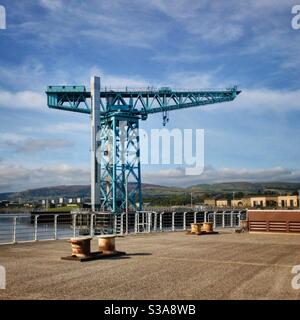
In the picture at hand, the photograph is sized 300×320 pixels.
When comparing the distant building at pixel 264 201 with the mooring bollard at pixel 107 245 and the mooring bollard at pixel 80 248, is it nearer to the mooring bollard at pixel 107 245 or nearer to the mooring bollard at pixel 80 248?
the mooring bollard at pixel 107 245

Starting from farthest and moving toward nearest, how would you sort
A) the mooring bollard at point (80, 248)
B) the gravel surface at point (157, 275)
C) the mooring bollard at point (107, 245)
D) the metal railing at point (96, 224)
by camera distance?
1. the metal railing at point (96, 224)
2. the mooring bollard at point (107, 245)
3. the mooring bollard at point (80, 248)
4. the gravel surface at point (157, 275)

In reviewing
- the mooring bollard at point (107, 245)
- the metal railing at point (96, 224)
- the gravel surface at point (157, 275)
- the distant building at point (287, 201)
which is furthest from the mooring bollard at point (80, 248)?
the distant building at point (287, 201)

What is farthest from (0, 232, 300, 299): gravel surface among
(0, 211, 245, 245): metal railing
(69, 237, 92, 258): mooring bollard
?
(0, 211, 245, 245): metal railing

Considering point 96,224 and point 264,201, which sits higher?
point 264,201

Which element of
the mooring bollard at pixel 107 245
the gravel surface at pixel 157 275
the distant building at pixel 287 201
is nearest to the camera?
the gravel surface at pixel 157 275

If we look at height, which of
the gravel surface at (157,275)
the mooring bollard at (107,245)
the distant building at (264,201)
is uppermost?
the mooring bollard at (107,245)

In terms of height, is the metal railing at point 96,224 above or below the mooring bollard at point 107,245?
below

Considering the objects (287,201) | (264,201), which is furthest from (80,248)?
(264,201)

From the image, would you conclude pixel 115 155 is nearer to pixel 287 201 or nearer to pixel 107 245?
pixel 107 245

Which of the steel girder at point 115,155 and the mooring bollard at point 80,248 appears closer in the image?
the mooring bollard at point 80,248
